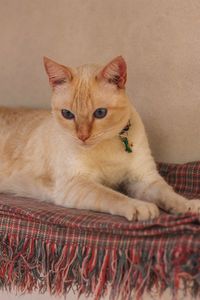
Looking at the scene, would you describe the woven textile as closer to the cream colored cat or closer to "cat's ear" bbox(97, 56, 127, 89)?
the cream colored cat

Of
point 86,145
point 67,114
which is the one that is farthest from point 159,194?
point 67,114

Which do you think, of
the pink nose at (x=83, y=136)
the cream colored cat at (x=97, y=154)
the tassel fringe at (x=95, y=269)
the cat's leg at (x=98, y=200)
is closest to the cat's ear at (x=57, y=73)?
the cream colored cat at (x=97, y=154)

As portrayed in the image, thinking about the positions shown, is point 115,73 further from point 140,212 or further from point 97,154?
point 140,212

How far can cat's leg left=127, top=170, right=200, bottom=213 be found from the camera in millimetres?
1242

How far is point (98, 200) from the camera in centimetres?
130

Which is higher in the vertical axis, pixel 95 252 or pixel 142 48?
pixel 142 48

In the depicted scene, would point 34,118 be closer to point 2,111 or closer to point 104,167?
point 2,111

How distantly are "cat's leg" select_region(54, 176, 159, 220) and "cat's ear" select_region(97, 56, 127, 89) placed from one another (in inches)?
14.9

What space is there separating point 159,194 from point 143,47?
0.79 meters

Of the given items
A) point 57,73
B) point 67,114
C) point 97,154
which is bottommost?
point 97,154

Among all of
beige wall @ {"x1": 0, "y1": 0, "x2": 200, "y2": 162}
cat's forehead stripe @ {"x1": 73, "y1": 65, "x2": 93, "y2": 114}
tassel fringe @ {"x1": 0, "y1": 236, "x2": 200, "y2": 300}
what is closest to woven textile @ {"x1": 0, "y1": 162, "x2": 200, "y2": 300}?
tassel fringe @ {"x1": 0, "y1": 236, "x2": 200, "y2": 300}

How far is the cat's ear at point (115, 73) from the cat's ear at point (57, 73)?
13 cm

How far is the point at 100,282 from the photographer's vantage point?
1.10 meters

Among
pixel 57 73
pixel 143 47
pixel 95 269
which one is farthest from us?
pixel 143 47
